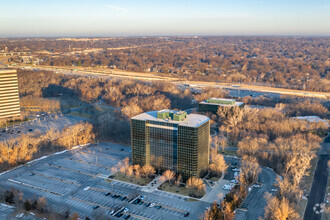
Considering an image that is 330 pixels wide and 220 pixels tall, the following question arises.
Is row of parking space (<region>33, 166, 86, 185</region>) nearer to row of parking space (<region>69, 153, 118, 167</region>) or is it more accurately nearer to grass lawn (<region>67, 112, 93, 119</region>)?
row of parking space (<region>69, 153, 118, 167</region>)

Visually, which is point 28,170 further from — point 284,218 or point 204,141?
point 284,218

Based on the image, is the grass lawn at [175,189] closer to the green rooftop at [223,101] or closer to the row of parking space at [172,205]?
the row of parking space at [172,205]

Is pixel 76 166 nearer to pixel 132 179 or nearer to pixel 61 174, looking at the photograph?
pixel 61 174

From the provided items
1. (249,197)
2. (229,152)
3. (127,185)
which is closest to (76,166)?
(127,185)

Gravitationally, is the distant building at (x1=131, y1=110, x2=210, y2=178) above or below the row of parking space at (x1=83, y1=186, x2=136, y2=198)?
above

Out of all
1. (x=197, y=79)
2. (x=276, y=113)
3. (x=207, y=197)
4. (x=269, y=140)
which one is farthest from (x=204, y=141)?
Result: (x=197, y=79)

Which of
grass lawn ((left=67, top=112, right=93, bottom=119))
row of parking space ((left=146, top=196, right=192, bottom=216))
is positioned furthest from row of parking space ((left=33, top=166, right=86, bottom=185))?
grass lawn ((left=67, top=112, right=93, bottom=119))
